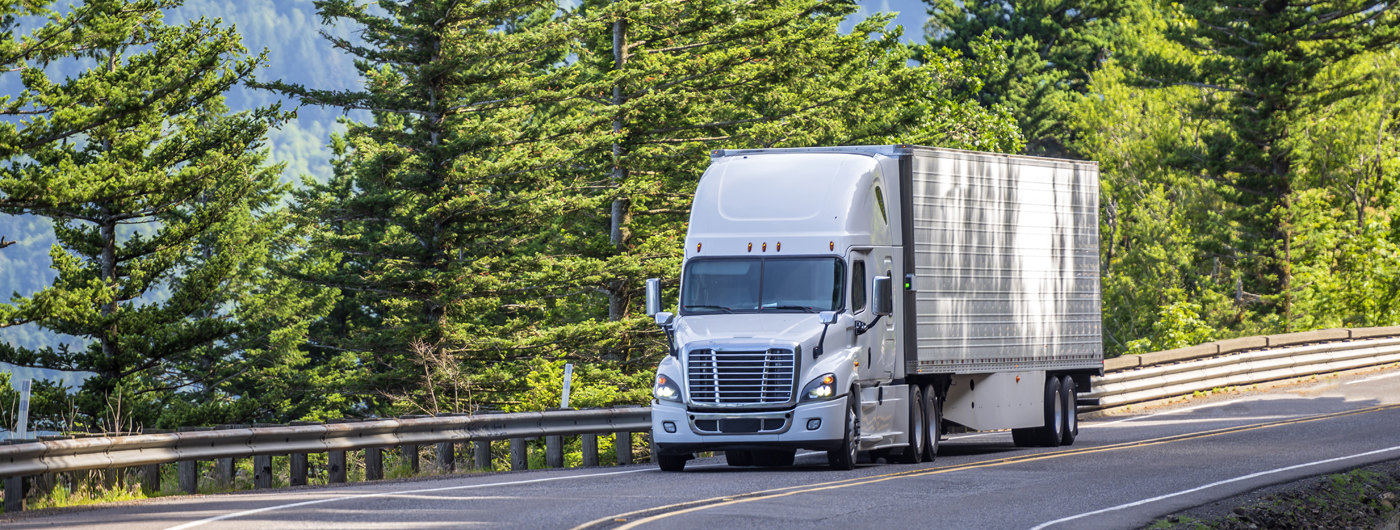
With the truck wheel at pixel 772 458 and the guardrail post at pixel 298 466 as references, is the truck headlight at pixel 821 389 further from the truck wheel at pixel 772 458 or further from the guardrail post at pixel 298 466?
the guardrail post at pixel 298 466

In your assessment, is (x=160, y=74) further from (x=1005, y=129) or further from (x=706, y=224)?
(x=1005, y=129)

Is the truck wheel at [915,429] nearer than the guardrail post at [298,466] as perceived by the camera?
No

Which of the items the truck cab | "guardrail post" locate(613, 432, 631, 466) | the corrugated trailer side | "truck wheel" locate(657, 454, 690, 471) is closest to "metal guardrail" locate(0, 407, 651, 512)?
"guardrail post" locate(613, 432, 631, 466)

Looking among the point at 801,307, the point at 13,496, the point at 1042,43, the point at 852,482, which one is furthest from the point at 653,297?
the point at 1042,43

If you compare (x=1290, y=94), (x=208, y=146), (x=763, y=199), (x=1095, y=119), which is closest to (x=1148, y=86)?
(x=1290, y=94)

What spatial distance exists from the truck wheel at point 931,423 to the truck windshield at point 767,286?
2.56 meters

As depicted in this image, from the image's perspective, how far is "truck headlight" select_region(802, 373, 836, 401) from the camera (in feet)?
52.9

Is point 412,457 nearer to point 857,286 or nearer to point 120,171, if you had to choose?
point 857,286

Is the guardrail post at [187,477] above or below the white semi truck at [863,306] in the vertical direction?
below

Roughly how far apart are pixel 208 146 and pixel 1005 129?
1164 inches

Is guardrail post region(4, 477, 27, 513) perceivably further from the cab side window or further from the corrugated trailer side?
the corrugated trailer side

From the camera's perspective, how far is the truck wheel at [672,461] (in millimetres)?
16844

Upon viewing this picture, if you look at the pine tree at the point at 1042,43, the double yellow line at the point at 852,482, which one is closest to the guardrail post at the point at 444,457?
the double yellow line at the point at 852,482

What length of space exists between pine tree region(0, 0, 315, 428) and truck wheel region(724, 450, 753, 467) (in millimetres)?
13138
